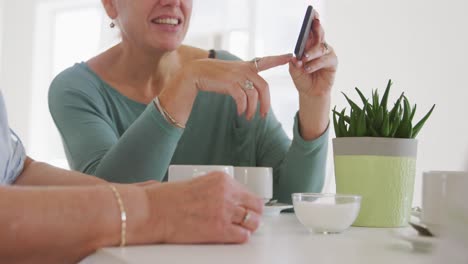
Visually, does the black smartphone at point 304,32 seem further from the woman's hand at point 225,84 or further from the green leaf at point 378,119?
the green leaf at point 378,119

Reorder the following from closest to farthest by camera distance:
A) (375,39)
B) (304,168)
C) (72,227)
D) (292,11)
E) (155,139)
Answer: (72,227) → (155,139) → (304,168) → (375,39) → (292,11)

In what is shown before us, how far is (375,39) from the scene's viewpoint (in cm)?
301

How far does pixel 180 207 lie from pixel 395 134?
0.45 m

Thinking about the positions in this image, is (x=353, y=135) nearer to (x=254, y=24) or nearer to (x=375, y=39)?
(x=375, y=39)

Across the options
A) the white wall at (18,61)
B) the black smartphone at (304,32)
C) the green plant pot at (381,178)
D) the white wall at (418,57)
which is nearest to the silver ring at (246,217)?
the green plant pot at (381,178)

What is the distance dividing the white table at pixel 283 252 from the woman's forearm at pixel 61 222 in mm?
22

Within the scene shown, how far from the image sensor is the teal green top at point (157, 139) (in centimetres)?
121

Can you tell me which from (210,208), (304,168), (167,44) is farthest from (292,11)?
(210,208)

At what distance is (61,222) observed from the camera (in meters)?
0.65

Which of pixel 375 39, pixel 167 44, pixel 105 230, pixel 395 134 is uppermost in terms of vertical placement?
pixel 375 39

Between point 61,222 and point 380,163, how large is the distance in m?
0.53

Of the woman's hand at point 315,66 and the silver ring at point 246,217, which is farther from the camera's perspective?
the woman's hand at point 315,66

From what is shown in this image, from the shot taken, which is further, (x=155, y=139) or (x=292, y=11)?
(x=292, y=11)

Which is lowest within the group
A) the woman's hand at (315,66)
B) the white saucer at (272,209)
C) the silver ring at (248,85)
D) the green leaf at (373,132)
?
the white saucer at (272,209)
